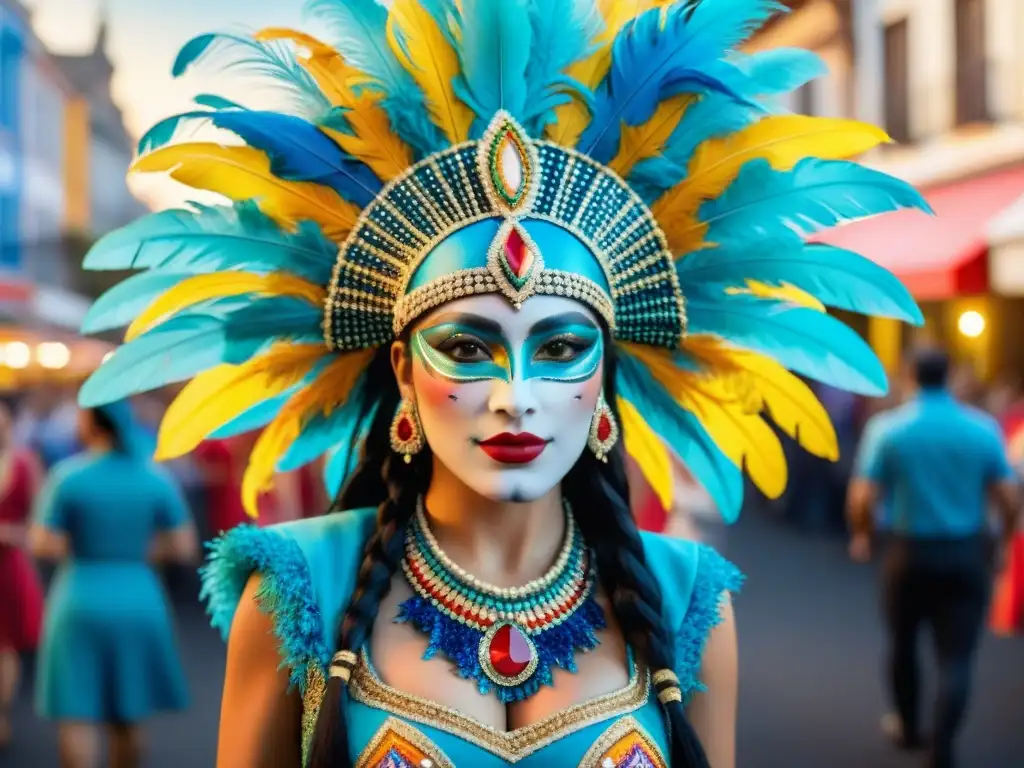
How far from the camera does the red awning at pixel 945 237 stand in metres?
10.3

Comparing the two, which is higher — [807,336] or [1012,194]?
[1012,194]

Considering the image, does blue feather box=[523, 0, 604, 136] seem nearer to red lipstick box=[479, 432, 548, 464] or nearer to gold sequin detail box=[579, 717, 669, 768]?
red lipstick box=[479, 432, 548, 464]

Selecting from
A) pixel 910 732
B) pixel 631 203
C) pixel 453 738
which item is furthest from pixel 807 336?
pixel 910 732

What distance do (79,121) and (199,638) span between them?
115 ft

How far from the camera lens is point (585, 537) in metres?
2.45

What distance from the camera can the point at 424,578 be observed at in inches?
90.2

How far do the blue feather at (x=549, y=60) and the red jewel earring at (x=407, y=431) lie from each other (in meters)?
0.53

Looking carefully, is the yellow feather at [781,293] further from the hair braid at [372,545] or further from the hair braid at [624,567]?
the hair braid at [372,545]

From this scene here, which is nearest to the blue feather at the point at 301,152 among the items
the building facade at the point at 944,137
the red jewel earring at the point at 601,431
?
the red jewel earring at the point at 601,431

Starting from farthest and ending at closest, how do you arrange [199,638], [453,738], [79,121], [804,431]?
1. [79,121]
2. [199,638]
3. [804,431]
4. [453,738]

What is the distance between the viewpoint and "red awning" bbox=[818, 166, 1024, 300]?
10.3m

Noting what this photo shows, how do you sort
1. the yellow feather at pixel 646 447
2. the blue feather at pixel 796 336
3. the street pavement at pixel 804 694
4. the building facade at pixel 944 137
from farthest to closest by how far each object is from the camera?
the building facade at pixel 944 137 < the street pavement at pixel 804 694 < the yellow feather at pixel 646 447 < the blue feather at pixel 796 336

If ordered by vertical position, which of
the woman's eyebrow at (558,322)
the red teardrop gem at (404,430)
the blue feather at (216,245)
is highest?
the blue feather at (216,245)

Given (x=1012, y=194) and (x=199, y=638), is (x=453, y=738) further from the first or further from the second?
(x=1012, y=194)
